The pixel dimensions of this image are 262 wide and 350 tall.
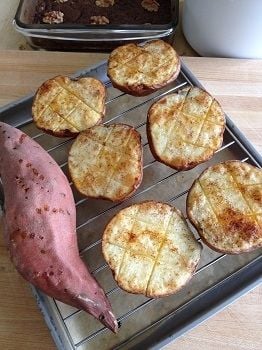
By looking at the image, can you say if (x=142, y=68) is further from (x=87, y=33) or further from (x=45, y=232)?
(x=45, y=232)

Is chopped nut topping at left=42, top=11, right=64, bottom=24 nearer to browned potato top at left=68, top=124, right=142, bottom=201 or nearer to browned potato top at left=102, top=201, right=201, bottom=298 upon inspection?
browned potato top at left=68, top=124, right=142, bottom=201

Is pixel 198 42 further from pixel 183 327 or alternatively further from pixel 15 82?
pixel 183 327

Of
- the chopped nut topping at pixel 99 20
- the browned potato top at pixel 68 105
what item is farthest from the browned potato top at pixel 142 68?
the chopped nut topping at pixel 99 20

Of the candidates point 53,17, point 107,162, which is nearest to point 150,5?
point 53,17

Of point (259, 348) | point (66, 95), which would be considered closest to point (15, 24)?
point (66, 95)

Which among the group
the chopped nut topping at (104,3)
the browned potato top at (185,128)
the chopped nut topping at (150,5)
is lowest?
the browned potato top at (185,128)

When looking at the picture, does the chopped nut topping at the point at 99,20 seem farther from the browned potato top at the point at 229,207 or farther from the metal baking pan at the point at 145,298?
the browned potato top at the point at 229,207
